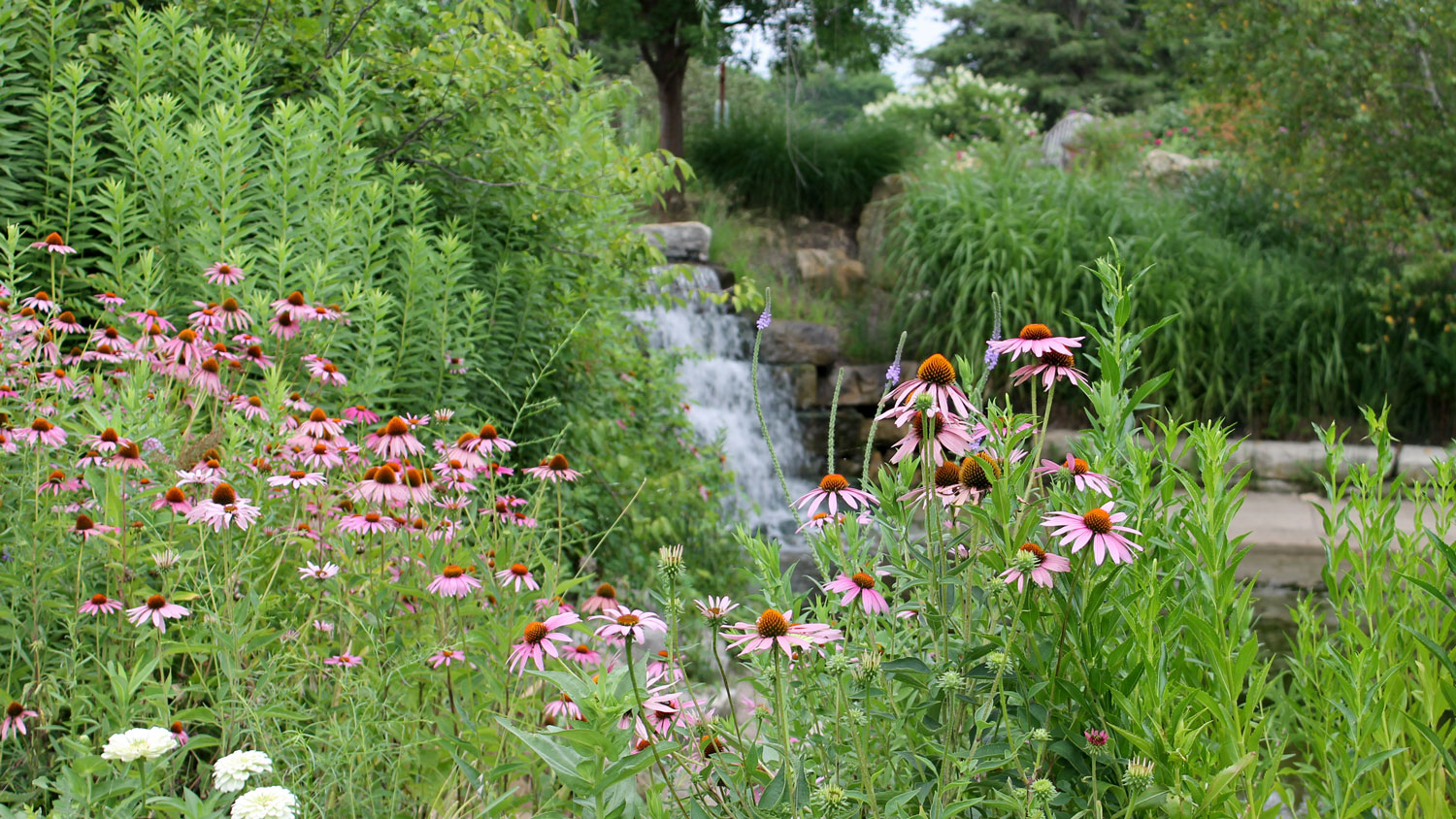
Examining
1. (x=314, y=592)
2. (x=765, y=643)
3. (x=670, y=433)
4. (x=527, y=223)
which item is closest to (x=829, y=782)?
(x=765, y=643)

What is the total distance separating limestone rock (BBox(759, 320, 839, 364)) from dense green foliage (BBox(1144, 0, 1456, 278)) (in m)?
4.09

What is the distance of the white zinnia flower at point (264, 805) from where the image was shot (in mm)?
1154

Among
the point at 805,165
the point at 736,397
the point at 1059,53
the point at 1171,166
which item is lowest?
the point at 736,397

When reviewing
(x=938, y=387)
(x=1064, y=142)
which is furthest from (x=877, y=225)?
(x=938, y=387)

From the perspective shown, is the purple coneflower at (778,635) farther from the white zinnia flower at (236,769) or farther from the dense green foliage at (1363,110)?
the dense green foliage at (1363,110)

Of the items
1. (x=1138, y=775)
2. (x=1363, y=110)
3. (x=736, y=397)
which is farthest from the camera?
(x=736, y=397)

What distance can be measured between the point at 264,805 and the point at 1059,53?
24.8 metres

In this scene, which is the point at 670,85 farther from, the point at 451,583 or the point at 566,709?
the point at 566,709

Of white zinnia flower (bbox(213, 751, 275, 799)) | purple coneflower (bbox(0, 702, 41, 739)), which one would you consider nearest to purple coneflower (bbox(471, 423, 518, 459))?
purple coneflower (bbox(0, 702, 41, 739))

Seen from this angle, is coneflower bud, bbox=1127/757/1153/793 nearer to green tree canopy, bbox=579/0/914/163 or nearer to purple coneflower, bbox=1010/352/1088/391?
purple coneflower, bbox=1010/352/1088/391

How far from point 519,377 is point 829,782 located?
2998 millimetres

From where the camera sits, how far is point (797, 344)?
9.18 meters

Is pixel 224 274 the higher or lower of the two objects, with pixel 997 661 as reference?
higher

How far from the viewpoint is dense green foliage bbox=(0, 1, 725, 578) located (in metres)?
3.16
